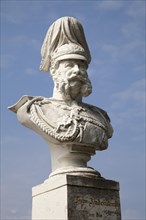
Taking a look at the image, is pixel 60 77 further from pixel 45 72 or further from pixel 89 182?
pixel 89 182

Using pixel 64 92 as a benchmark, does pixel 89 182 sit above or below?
below

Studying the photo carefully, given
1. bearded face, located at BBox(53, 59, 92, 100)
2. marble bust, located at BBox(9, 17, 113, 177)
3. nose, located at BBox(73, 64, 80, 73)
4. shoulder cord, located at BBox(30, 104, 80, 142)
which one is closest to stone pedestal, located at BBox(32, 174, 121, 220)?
marble bust, located at BBox(9, 17, 113, 177)

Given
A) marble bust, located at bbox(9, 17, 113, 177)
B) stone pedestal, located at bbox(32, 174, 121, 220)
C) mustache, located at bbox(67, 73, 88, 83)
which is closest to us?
stone pedestal, located at bbox(32, 174, 121, 220)

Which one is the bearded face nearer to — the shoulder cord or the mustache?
the mustache

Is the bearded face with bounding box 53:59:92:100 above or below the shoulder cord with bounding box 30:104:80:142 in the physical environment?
above

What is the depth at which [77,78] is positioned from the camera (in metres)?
8.09

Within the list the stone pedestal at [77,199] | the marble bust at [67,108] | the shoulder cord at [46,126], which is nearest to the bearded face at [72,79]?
the marble bust at [67,108]

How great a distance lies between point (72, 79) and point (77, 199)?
232 cm

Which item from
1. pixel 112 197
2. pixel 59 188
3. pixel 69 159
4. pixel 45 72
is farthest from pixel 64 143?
pixel 45 72

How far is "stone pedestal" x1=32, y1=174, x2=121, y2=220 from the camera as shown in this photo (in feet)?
23.3

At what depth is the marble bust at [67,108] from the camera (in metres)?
7.71

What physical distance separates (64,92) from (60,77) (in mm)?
315

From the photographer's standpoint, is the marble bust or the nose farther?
the nose

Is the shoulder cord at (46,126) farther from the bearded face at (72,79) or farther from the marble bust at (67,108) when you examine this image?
the bearded face at (72,79)
